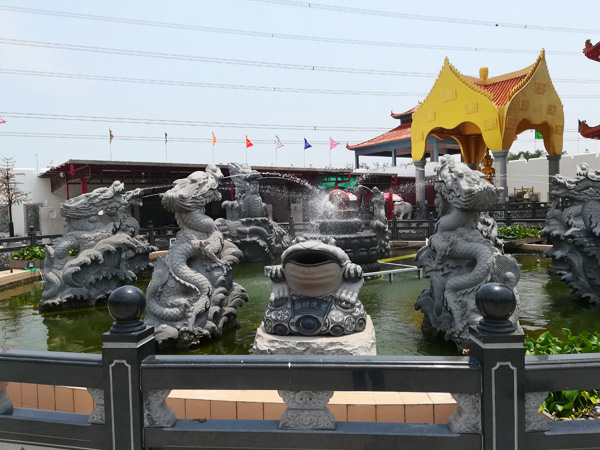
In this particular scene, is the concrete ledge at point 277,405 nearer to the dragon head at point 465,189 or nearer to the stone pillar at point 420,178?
the dragon head at point 465,189

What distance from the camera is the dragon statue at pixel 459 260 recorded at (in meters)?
5.09

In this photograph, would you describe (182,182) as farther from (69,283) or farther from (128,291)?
(128,291)

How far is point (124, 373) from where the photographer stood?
8.23 feet

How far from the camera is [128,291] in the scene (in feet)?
8.22

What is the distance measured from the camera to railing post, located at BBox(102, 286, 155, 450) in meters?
2.50

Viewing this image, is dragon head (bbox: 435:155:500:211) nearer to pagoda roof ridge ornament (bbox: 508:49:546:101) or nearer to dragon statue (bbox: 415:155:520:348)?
dragon statue (bbox: 415:155:520:348)

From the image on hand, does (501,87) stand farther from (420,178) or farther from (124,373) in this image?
(124,373)

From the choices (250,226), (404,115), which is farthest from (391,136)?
(250,226)

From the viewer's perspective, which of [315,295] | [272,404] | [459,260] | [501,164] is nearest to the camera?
[272,404]

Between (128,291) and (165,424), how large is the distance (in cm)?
80

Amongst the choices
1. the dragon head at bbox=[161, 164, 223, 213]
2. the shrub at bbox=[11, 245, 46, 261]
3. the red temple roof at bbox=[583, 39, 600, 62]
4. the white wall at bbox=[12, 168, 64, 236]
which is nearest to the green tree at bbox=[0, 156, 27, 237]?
the white wall at bbox=[12, 168, 64, 236]

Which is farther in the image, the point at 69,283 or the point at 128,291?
the point at 69,283

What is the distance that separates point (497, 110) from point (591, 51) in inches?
156

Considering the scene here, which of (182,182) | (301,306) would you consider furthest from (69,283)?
(301,306)
